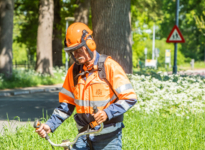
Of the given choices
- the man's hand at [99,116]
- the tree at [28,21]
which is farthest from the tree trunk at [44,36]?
the man's hand at [99,116]

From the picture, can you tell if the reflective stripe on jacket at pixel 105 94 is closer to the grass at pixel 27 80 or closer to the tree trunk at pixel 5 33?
the grass at pixel 27 80

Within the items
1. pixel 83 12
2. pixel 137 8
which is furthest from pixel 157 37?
pixel 83 12

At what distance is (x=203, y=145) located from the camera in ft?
14.1

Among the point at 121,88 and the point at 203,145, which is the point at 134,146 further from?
the point at 121,88

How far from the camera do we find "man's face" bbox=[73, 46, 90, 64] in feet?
7.83

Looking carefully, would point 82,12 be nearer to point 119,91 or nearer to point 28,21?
point 28,21

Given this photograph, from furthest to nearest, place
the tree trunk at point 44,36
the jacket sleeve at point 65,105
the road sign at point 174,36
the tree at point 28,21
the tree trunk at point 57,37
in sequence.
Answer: the tree at point 28,21
the tree trunk at point 57,37
the tree trunk at point 44,36
the road sign at point 174,36
the jacket sleeve at point 65,105

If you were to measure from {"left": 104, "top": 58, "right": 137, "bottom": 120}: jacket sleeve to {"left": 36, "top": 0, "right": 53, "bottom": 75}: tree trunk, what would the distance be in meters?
15.2

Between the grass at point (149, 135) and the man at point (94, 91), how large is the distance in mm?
1793

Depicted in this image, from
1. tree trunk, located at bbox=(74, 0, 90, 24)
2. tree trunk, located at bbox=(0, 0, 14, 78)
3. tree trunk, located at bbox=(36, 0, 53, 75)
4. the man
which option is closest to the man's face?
the man

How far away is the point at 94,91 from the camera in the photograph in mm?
2377

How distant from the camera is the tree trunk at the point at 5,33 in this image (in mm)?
14266

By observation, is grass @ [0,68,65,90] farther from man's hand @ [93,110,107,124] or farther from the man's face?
man's hand @ [93,110,107,124]

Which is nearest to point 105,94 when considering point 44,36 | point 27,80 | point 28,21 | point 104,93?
point 104,93
